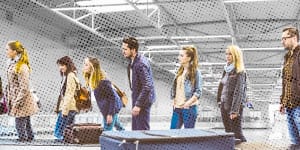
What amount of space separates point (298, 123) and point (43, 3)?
852 centimetres

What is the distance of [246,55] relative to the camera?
63.6 ft

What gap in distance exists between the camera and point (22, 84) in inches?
236

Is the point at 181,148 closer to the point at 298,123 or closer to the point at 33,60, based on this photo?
the point at 298,123

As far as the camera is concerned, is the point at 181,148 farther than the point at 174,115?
No

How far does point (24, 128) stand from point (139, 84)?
2303mm

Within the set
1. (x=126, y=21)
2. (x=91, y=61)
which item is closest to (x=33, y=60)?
(x=126, y=21)

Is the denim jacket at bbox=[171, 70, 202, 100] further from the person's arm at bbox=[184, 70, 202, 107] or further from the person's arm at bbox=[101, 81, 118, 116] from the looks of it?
the person's arm at bbox=[101, 81, 118, 116]

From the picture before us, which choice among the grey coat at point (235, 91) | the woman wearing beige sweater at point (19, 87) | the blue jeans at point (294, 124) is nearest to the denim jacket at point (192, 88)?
the grey coat at point (235, 91)

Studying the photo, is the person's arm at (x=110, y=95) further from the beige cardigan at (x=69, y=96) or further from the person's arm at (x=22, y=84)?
the person's arm at (x=22, y=84)

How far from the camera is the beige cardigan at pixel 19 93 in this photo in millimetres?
5926

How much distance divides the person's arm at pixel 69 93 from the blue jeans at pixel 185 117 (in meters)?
1.99

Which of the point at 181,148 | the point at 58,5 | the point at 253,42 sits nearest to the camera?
the point at 181,148

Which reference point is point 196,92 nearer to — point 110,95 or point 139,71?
point 139,71

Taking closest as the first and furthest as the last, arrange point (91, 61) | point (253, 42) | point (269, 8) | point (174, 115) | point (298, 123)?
point (298, 123)
point (174, 115)
point (91, 61)
point (269, 8)
point (253, 42)
